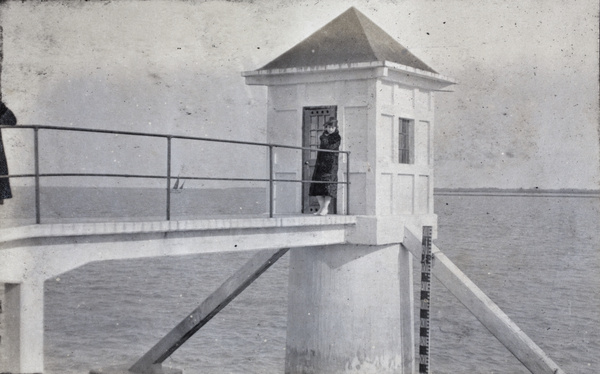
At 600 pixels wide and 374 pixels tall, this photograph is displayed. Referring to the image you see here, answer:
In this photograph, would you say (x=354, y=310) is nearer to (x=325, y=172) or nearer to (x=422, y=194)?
(x=325, y=172)

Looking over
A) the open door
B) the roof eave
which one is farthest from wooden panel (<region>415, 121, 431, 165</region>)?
the open door

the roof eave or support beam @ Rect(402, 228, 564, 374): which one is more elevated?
the roof eave

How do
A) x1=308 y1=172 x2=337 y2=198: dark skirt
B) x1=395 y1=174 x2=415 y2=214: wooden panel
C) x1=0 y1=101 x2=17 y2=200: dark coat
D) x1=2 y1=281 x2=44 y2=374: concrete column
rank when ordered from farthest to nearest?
x1=395 y1=174 x2=415 y2=214: wooden panel, x1=308 y1=172 x2=337 y2=198: dark skirt, x1=0 y1=101 x2=17 y2=200: dark coat, x1=2 y1=281 x2=44 y2=374: concrete column

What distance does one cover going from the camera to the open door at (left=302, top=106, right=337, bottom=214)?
14.6 meters

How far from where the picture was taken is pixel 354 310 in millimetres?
14078

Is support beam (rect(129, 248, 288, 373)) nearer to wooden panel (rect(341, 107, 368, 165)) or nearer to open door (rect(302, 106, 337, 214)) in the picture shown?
open door (rect(302, 106, 337, 214))

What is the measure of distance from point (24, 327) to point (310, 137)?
720cm

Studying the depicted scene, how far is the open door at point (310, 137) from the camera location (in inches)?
575

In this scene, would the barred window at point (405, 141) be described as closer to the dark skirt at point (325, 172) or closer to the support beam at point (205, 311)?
the dark skirt at point (325, 172)

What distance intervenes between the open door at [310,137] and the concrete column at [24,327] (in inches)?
263

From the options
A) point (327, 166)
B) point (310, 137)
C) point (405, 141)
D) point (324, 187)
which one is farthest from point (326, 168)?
point (405, 141)

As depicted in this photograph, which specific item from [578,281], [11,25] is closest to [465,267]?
[578,281]

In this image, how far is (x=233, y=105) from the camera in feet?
159

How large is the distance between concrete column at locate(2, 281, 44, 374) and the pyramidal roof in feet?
23.0
